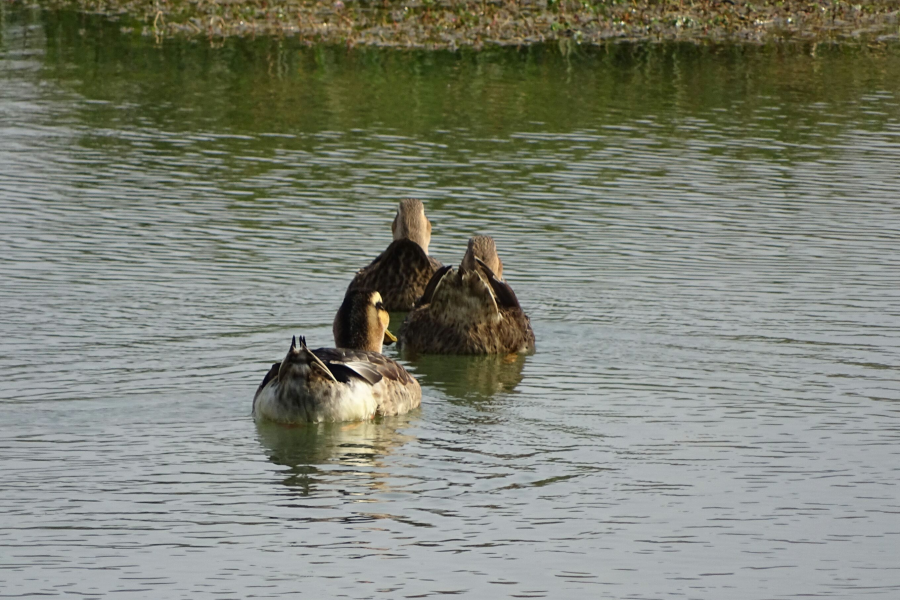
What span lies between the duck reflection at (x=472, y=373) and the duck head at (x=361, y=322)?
52cm

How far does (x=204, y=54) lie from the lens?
102 feet

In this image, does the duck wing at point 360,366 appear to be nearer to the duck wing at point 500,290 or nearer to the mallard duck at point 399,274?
the duck wing at point 500,290

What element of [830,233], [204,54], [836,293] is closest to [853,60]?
[204,54]

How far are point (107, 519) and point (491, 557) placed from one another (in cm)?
205

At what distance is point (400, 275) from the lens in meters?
14.7

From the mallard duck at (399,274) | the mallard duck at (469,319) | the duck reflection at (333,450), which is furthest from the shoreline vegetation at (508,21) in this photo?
the duck reflection at (333,450)

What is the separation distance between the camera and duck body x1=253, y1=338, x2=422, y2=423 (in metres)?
10.3

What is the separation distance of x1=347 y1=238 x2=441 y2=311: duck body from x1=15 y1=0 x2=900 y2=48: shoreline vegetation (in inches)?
704

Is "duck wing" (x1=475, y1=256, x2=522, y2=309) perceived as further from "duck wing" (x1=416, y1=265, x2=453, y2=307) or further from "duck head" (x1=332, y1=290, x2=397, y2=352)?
"duck head" (x1=332, y1=290, x2=397, y2=352)

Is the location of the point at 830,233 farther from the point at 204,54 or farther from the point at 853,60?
the point at 204,54

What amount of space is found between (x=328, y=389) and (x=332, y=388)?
26 millimetres

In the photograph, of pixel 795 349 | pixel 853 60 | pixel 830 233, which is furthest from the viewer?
pixel 853 60

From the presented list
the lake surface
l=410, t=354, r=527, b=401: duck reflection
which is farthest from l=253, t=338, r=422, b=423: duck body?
l=410, t=354, r=527, b=401: duck reflection

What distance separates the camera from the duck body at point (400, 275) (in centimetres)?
1462
